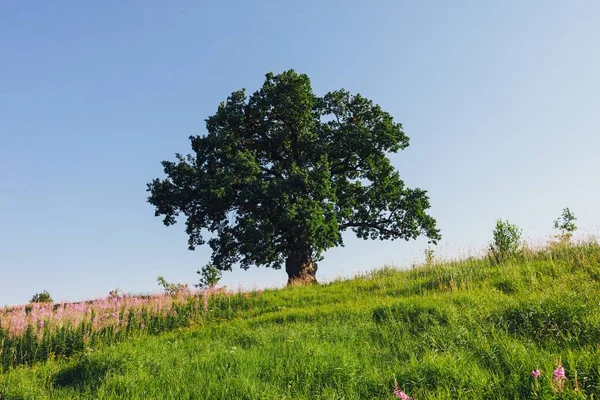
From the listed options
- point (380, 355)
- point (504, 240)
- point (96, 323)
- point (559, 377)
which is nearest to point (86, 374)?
point (96, 323)

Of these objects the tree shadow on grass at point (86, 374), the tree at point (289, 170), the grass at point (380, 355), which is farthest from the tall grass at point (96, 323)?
the tree at point (289, 170)

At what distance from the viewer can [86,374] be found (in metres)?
7.81

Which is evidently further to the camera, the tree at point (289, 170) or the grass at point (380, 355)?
the tree at point (289, 170)

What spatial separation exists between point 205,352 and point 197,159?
17.8 meters

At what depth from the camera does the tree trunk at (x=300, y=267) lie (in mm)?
23391

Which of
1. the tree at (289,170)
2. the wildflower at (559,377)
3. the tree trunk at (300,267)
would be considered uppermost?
the tree at (289,170)

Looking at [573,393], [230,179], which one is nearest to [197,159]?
[230,179]

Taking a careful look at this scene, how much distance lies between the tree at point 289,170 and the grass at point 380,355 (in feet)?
35.8

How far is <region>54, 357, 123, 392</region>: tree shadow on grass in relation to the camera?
23.5 ft

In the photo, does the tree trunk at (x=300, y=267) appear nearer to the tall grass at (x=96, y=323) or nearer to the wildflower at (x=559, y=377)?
the tall grass at (x=96, y=323)

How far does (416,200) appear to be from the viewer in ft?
80.0

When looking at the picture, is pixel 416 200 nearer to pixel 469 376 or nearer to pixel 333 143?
pixel 333 143

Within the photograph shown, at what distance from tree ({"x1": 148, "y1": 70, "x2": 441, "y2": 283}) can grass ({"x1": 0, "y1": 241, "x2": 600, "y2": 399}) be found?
1092 centimetres

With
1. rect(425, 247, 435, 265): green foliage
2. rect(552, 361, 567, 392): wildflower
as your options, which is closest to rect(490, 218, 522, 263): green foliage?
rect(425, 247, 435, 265): green foliage
